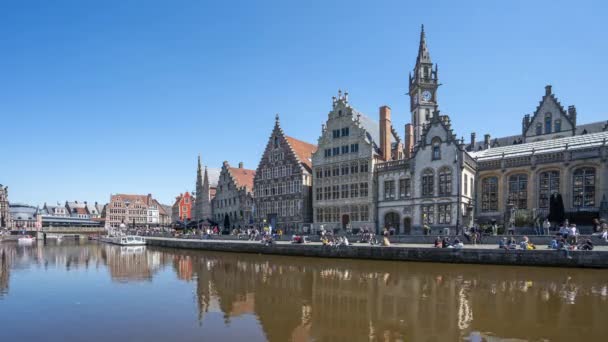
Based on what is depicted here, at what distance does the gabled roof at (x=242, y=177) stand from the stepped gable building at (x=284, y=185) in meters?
7.37

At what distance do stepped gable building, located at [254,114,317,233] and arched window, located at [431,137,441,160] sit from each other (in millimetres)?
19387

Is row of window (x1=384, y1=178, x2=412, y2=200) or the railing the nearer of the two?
row of window (x1=384, y1=178, x2=412, y2=200)

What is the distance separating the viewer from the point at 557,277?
21328 mm

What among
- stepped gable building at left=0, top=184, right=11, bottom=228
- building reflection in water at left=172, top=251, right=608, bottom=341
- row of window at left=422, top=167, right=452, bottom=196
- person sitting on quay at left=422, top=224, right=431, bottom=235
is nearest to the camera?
building reflection in water at left=172, top=251, right=608, bottom=341

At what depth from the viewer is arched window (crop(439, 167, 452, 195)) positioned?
40.8m

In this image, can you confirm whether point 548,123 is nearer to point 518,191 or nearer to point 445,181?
point 518,191

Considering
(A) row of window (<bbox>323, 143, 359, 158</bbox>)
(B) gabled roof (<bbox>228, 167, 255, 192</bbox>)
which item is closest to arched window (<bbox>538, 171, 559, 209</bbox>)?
(A) row of window (<bbox>323, 143, 359, 158</bbox>)

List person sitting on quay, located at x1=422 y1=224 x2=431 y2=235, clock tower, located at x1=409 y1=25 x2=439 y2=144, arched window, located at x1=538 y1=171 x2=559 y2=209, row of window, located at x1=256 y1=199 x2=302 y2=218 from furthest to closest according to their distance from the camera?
1. row of window, located at x1=256 y1=199 x2=302 y2=218
2. clock tower, located at x1=409 y1=25 x2=439 y2=144
3. person sitting on quay, located at x1=422 y1=224 x2=431 y2=235
4. arched window, located at x1=538 y1=171 x2=559 y2=209

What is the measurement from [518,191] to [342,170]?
2031cm

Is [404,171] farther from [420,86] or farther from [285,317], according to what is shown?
[285,317]

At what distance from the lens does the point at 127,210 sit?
133 meters

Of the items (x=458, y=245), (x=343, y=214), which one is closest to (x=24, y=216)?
(x=343, y=214)

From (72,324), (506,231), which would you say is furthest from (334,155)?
(72,324)

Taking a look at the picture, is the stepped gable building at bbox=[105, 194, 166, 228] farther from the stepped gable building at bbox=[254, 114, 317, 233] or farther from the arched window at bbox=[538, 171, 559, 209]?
the arched window at bbox=[538, 171, 559, 209]
